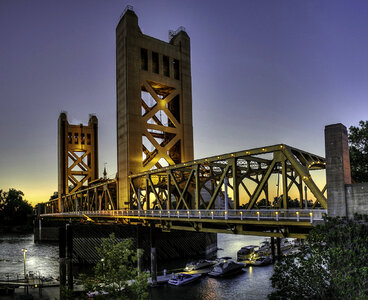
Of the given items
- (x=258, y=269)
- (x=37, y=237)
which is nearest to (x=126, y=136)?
(x=258, y=269)

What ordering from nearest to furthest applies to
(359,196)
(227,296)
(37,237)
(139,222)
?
(359,196) → (227,296) → (139,222) → (37,237)

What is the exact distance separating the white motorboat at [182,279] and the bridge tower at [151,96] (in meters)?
18.1

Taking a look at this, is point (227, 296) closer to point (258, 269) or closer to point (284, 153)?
point (258, 269)

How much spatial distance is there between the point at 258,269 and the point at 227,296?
47.3 ft

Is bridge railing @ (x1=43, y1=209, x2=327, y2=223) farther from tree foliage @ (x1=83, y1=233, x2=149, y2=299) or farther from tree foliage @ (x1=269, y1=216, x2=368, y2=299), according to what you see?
tree foliage @ (x1=83, y1=233, x2=149, y2=299)

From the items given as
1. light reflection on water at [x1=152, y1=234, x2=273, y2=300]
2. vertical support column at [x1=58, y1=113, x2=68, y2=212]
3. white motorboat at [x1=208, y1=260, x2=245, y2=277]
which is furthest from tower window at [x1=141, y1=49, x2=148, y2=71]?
vertical support column at [x1=58, y1=113, x2=68, y2=212]

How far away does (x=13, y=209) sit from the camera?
18012 centimetres

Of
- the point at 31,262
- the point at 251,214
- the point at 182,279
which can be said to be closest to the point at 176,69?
the point at 182,279

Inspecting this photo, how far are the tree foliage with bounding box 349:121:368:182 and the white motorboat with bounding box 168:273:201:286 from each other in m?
23.4

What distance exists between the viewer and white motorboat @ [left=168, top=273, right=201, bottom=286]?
4375 cm

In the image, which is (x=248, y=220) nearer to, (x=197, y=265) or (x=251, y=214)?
(x=251, y=214)

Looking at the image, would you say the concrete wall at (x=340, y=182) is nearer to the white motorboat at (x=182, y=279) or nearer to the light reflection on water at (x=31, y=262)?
the white motorboat at (x=182, y=279)

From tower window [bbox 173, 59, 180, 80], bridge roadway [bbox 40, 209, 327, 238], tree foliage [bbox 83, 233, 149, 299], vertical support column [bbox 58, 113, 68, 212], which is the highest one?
tower window [bbox 173, 59, 180, 80]

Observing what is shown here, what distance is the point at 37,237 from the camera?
117 metres
